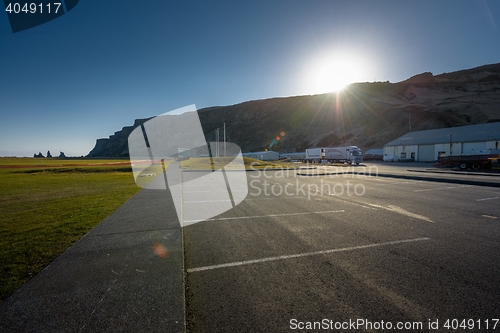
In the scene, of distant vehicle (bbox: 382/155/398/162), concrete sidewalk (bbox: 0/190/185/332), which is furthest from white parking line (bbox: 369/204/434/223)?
distant vehicle (bbox: 382/155/398/162)

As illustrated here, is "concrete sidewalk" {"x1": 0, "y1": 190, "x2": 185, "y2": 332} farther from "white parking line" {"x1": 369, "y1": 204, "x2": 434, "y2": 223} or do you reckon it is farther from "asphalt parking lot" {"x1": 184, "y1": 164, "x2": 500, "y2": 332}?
"white parking line" {"x1": 369, "y1": 204, "x2": 434, "y2": 223}

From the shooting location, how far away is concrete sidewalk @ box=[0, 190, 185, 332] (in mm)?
2551

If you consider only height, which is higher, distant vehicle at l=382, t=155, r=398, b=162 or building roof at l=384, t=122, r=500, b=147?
building roof at l=384, t=122, r=500, b=147

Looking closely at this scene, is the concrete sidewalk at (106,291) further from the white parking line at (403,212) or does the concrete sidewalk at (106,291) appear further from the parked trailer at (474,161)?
the parked trailer at (474,161)

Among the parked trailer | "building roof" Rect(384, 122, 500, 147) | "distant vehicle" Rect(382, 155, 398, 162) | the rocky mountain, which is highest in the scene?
the rocky mountain

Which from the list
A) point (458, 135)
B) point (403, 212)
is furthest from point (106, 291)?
point (458, 135)

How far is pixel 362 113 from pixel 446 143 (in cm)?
5521

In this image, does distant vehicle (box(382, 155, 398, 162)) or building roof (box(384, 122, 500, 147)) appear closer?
building roof (box(384, 122, 500, 147))

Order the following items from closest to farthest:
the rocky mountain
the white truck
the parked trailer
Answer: the parked trailer, the white truck, the rocky mountain

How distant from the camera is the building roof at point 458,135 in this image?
46812mm

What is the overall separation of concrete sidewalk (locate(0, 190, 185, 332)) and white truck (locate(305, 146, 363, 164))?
2006 inches

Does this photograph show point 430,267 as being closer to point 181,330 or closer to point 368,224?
point 368,224

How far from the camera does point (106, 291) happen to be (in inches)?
126

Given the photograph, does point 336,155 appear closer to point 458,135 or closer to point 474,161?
point 458,135
